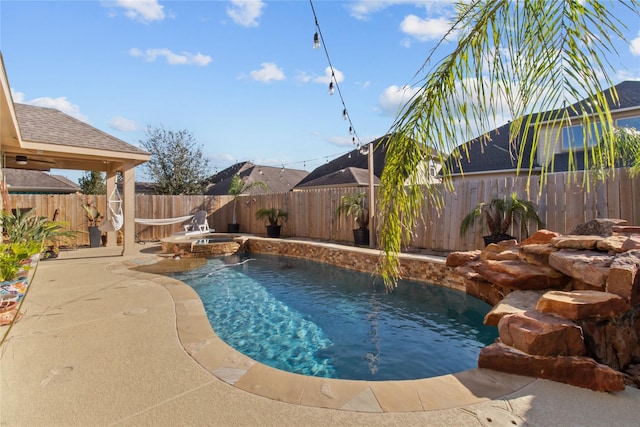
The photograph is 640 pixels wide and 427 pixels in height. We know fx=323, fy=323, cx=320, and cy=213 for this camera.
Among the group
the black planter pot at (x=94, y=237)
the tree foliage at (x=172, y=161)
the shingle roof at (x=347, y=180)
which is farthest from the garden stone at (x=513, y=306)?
the tree foliage at (x=172, y=161)

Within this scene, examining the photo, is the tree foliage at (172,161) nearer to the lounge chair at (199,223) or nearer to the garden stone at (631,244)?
the lounge chair at (199,223)

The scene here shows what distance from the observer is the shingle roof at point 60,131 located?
6832 millimetres

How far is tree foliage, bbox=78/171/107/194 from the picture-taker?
72.7ft

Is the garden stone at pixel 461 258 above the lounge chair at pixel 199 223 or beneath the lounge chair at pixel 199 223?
beneath

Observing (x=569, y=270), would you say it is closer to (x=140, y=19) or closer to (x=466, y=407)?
(x=466, y=407)

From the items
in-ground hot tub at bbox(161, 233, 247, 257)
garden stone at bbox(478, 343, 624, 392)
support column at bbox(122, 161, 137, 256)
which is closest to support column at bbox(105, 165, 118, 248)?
support column at bbox(122, 161, 137, 256)

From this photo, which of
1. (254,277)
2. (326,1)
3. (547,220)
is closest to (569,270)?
(547,220)

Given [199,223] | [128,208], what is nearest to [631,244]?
[128,208]

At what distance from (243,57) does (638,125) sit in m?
11.9

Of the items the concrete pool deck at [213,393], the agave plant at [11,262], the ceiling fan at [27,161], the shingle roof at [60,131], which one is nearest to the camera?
the concrete pool deck at [213,393]

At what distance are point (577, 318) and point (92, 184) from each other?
2683 cm

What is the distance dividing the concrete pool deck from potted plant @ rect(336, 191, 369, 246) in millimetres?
6262

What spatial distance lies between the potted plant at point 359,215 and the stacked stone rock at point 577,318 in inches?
202

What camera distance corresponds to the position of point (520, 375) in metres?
2.25
